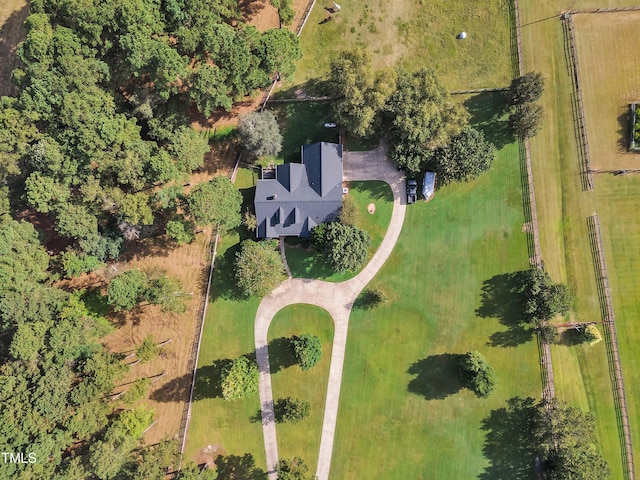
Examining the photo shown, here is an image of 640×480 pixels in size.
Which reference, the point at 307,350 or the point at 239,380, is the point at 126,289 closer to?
the point at 239,380

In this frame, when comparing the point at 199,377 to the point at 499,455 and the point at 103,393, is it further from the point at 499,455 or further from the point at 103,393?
the point at 499,455

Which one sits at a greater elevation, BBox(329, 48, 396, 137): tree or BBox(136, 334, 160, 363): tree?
BBox(329, 48, 396, 137): tree

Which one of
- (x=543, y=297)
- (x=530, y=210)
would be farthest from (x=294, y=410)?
(x=530, y=210)

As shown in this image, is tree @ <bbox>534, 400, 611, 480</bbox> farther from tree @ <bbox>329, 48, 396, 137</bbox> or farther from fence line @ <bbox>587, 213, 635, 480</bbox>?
tree @ <bbox>329, 48, 396, 137</bbox>

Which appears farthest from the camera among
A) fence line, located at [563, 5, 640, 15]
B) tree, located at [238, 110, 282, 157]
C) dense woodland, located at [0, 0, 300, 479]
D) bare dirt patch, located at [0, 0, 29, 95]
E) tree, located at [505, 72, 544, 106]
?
bare dirt patch, located at [0, 0, 29, 95]

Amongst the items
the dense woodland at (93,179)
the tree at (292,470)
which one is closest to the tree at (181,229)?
the dense woodland at (93,179)

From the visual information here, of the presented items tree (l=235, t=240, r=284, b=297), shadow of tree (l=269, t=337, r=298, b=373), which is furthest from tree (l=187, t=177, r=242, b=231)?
shadow of tree (l=269, t=337, r=298, b=373)
